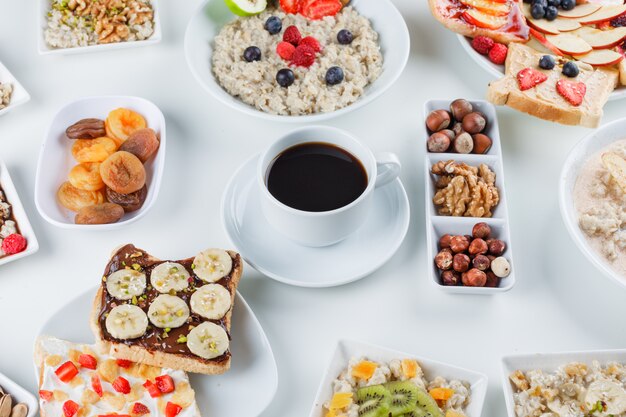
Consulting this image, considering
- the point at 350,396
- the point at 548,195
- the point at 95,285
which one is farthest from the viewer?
the point at 548,195

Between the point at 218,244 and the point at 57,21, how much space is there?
3.16ft

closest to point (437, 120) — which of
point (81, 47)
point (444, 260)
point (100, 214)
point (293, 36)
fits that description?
point (444, 260)

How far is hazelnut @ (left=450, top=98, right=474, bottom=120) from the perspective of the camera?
1.83 metres

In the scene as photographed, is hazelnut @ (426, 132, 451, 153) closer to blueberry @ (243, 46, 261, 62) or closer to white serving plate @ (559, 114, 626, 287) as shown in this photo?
white serving plate @ (559, 114, 626, 287)

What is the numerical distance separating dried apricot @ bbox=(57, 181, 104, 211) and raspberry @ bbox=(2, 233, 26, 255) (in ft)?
0.46

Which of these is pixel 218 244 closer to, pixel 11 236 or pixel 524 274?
pixel 11 236

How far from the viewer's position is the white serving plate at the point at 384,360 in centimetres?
139

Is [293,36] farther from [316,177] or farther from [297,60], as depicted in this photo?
[316,177]

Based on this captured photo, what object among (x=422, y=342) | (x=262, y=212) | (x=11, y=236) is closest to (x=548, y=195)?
(x=422, y=342)

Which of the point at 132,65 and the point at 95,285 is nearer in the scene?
the point at 95,285

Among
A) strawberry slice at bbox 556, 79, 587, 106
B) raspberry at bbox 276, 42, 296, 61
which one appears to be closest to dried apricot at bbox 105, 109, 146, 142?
raspberry at bbox 276, 42, 296, 61

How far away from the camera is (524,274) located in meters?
1.69

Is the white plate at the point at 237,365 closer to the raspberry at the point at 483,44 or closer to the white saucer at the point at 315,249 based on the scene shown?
the white saucer at the point at 315,249

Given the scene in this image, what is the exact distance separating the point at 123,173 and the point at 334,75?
65 centimetres
